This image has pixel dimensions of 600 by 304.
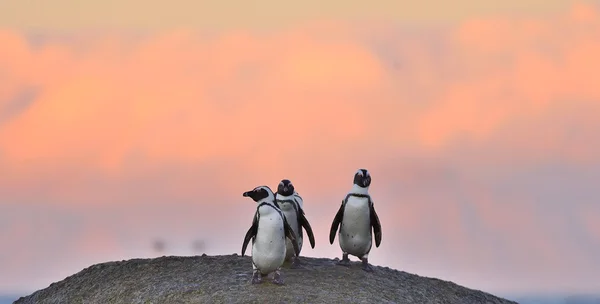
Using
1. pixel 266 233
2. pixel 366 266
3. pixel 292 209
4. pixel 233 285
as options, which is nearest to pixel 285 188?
pixel 292 209

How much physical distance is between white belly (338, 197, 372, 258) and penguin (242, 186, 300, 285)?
2.18m

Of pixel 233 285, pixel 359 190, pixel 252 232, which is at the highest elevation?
pixel 359 190

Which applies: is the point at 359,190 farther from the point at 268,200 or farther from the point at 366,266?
the point at 268,200

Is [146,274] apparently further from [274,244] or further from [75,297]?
[274,244]

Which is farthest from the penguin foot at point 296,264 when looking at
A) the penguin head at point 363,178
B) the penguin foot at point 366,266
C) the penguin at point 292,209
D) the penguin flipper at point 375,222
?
the penguin head at point 363,178

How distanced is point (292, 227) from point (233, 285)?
183cm

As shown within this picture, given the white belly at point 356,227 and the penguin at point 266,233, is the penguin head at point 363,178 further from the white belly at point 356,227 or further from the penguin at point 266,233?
the penguin at point 266,233

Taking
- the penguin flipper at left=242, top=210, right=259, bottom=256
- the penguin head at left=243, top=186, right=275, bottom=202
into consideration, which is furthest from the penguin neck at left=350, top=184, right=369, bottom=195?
the penguin flipper at left=242, top=210, right=259, bottom=256

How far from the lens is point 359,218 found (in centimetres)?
Result: 1891

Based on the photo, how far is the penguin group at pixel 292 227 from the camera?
662 inches

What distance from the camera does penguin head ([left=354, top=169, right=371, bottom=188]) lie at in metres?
18.9

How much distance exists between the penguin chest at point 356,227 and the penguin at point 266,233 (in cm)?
218

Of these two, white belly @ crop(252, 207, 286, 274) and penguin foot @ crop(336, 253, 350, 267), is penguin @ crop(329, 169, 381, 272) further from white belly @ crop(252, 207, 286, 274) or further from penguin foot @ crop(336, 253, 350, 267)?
white belly @ crop(252, 207, 286, 274)

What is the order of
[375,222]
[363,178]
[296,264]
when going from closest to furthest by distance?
1. [363,178]
2. [375,222]
3. [296,264]
